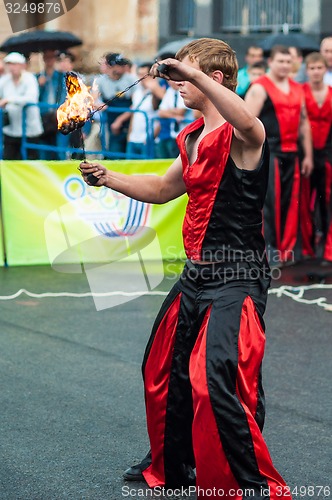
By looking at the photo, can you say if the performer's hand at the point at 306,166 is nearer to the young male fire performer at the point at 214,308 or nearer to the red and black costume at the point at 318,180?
the red and black costume at the point at 318,180

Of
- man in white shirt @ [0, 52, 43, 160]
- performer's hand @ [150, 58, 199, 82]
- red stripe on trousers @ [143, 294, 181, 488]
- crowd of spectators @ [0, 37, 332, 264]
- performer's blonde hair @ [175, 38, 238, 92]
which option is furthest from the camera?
man in white shirt @ [0, 52, 43, 160]

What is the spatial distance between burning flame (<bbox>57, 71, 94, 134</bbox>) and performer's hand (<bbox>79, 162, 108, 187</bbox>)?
0.74ft

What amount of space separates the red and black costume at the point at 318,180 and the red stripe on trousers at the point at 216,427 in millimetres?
5796

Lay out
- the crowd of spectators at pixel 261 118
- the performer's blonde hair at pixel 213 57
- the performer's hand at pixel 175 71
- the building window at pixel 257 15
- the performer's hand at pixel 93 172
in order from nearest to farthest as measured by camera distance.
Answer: the performer's hand at pixel 175 71
the performer's blonde hair at pixel 213 57
the performer's hand at pixel 93 172
the crowd of spectators at pixel 261 118
the building window at pixel 257 15

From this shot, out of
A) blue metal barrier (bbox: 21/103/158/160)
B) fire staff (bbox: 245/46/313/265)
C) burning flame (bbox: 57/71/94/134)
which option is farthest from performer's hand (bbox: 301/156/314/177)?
burning flame (bbox: 57/71/94/134)

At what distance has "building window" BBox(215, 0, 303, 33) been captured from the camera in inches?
883

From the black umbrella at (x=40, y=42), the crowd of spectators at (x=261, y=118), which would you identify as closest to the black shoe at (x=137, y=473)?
the crowd of spectators at (x=261, y=118)

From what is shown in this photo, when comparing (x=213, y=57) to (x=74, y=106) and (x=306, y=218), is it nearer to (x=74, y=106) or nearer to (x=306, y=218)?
(x=74, y=106)

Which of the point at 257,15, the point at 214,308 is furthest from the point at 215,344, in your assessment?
the point at 257,15

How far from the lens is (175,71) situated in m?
3.66

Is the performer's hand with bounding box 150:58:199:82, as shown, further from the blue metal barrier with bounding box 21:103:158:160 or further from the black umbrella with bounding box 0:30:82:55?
the black umbrella with bounding box 0:30:82:55

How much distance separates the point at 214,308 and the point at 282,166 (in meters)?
5.87

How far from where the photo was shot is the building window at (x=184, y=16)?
23766 millimetres

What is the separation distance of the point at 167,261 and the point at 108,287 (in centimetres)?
132
